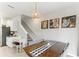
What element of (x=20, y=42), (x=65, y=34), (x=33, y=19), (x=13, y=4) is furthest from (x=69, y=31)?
(x=13, y=4)

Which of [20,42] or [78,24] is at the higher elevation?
[78,24]

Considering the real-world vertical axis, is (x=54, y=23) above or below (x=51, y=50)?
above

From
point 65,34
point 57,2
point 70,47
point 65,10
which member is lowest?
point 70,47

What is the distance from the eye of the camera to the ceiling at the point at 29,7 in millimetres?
1371

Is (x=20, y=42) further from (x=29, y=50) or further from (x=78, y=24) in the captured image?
(x=78, y=24)

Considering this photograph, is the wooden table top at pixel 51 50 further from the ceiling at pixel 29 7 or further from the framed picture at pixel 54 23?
the ceiling at pixel 29 7

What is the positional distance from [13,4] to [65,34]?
2.50ft

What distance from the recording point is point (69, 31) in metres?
1.36

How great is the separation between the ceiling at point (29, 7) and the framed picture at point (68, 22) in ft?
0.40

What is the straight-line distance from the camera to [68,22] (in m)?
1.38

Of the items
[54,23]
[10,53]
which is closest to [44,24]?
[54,23]

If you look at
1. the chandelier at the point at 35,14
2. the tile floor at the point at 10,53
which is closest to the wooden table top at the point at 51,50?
the tile floor at the point at 10,53

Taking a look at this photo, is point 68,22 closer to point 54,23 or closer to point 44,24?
point 54,23

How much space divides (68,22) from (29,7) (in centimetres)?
53
